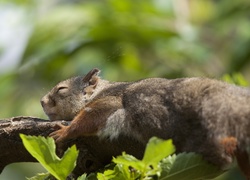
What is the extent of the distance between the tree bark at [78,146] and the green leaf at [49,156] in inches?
33.7

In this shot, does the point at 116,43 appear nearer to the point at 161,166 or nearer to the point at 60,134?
the point at 60,134

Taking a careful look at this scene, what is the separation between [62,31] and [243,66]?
261 cm

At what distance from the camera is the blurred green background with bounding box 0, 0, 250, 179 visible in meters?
10.0

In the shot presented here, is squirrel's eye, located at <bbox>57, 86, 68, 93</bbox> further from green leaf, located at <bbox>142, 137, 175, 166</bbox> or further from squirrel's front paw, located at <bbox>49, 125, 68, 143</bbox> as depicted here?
green leaf, located at <bbox>142, 137, 175, 166</bbox>

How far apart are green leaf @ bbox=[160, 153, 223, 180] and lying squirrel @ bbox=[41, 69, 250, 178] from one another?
57 millimetres

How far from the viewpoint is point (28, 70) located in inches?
416

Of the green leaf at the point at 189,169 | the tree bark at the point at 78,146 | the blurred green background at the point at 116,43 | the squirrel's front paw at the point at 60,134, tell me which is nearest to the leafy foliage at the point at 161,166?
the green leaf at the point at 189,169

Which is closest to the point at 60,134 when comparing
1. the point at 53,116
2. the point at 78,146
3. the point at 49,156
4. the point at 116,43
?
the point at 78,146

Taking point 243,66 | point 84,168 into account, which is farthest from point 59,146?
point 243,66

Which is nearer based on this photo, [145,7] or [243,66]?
[243,66]

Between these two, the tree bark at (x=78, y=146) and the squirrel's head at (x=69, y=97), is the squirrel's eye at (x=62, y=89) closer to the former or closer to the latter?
the squirrel's head at (x=69, y=97)

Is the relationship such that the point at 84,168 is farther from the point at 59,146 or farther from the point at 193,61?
the point at 193,61

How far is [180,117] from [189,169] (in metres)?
0.55

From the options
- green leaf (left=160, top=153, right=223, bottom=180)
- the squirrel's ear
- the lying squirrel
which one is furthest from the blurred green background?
green leaf (left=160, top=153, right=223, bottom=180)
